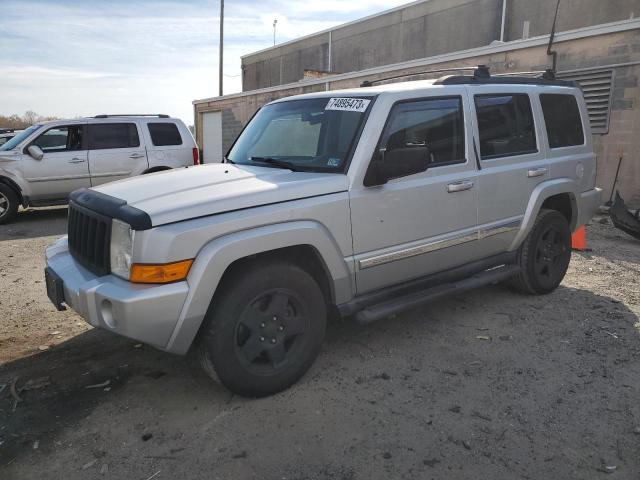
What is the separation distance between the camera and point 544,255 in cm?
491

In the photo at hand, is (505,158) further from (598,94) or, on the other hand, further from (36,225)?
(36,225)

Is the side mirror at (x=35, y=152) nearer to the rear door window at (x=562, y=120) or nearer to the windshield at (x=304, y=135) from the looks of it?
the windshield at (x=304, y=135)

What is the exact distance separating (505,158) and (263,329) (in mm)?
2527

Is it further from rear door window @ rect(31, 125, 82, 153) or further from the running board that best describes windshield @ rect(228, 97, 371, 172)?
rear door window @ rect(31, 125, 82, 153)

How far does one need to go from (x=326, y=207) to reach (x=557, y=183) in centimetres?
262

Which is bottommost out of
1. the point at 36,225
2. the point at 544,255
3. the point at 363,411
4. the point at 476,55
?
the point at 363,411

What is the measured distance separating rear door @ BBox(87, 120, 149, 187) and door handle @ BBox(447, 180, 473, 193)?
772cm

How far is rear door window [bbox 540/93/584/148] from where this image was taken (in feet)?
15.5

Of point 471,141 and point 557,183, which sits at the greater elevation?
point 471,141

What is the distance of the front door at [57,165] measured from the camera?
9.36 metres

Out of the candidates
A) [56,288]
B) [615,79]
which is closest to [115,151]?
[56,288]

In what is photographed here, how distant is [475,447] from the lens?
2.71 metres

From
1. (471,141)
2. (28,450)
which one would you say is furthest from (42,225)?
(471,141)

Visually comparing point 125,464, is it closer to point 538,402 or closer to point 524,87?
point 538,402
